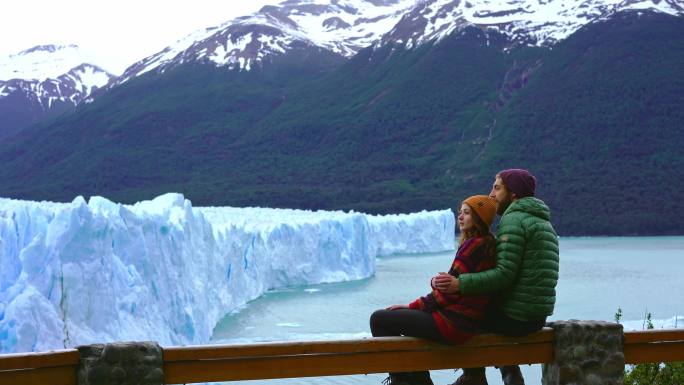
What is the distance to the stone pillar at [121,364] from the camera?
2.07 meters

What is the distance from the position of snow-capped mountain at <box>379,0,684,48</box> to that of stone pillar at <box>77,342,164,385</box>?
204ft

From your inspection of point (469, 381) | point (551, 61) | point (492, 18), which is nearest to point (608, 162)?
point (551, 61)

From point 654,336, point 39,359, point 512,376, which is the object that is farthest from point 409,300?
point 39,359

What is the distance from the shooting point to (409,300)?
49.0 feet

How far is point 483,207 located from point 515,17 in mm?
68857

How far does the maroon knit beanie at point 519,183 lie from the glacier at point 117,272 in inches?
109

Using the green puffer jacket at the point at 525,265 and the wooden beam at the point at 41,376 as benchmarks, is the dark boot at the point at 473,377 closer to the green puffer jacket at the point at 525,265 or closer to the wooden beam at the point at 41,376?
→ the green puffer jacket at the point at 525,265

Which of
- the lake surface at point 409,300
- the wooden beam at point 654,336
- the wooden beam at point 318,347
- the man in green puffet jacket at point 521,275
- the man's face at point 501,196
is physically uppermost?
the man's face at point 501,196

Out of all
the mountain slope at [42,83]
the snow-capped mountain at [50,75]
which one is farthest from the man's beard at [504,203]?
the snow-capped mountain at [50,75]

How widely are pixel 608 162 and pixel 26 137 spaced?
47237mm

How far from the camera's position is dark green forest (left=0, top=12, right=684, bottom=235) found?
44.1 meters

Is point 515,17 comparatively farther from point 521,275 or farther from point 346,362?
point 346,362

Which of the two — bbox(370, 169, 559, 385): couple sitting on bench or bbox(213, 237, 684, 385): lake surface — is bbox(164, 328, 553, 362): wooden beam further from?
bbox(213, 237, 684, 385): lake surface

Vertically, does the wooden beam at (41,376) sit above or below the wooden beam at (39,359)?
below
